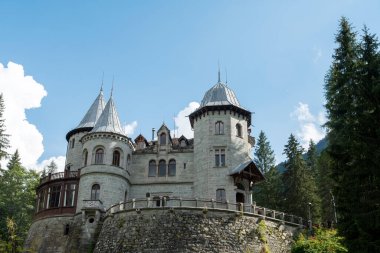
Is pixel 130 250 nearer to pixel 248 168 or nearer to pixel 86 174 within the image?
pixel 86 174

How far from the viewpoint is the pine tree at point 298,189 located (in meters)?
45.8

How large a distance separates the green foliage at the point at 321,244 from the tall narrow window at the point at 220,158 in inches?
413

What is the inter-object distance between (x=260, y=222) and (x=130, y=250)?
420 inches

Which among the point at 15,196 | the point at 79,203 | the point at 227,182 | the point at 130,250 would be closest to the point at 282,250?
the point at 227,182

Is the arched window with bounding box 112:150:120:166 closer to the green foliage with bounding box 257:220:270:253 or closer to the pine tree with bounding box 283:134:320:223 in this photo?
the green foliage with bounding box 257:220:270:253

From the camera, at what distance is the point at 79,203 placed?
39.2 meters

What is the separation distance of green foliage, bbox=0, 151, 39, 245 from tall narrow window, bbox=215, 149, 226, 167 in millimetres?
25440

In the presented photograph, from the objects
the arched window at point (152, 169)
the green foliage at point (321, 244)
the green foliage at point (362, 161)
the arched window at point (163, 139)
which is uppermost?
the arched window at point (163, 139)

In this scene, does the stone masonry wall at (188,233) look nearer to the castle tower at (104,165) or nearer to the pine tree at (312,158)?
the castle tower at (104,165)

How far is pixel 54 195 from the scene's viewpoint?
135ft

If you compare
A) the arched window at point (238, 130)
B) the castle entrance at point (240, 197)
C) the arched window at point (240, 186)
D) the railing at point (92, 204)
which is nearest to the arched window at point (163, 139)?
the arched window at point (238, 130)

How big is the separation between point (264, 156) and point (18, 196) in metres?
33.4

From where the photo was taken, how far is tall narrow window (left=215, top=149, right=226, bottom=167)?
40.8m

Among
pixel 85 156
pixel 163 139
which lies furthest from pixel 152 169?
pixel 85 156
